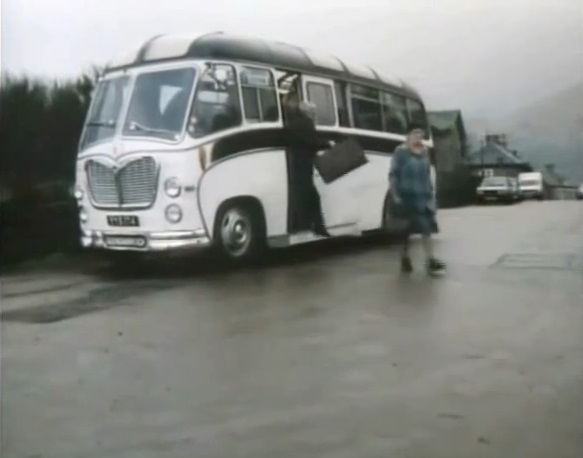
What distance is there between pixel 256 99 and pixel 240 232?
317 mm

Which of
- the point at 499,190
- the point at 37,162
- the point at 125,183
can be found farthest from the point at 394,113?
the point at 37,162

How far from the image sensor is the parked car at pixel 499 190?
1.86 m

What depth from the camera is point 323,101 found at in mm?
1940

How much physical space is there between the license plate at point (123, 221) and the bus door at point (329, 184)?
0.43 m

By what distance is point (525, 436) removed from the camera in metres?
1.61

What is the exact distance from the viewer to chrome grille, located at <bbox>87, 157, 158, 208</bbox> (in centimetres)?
191

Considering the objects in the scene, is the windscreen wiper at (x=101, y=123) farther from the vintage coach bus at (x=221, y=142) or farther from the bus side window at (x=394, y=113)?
the bus side window at (x=394, y=113)

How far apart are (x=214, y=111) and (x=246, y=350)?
0.56 meters

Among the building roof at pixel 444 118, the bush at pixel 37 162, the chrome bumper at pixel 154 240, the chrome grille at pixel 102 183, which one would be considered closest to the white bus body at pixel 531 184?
the building roof at pixel 444 118

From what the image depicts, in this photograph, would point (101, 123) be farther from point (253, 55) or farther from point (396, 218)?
point (396, 218)

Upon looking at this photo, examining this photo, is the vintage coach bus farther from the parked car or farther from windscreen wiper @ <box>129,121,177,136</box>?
the parked car

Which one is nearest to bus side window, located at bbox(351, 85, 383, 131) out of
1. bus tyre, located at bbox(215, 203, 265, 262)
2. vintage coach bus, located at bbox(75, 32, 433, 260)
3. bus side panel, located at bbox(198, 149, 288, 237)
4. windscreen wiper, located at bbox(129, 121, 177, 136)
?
vintage coach bus, located at bbox(75, 32, 433, 260)

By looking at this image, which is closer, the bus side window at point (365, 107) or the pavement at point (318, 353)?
the pavement at point (318, 353)

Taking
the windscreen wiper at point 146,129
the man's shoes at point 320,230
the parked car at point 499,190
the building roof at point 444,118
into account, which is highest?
the windscreen wiper at point 146,129
